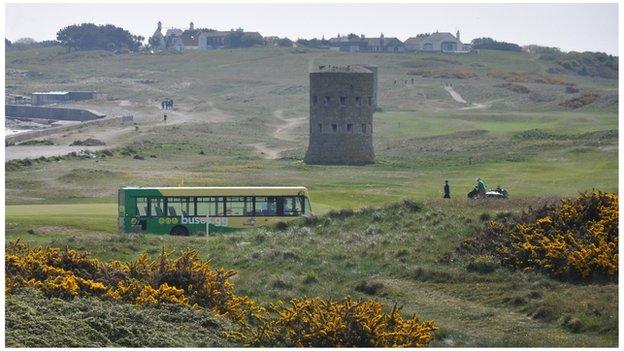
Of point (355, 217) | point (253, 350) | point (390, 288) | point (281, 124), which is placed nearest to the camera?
point (253, 350)

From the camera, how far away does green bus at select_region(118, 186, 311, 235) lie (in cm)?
3728

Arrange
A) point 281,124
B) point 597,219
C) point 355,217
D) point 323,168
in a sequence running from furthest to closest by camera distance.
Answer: point 281,124, point 323,168, point 355,217, point 597,219

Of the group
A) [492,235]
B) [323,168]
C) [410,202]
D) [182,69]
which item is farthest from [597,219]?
[182,69]

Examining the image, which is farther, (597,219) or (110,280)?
(597,219)

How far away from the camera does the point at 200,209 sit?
124 feet

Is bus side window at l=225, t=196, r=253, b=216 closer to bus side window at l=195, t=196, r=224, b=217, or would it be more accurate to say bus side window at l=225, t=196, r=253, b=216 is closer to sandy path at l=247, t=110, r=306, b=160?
bus side window at l=195, t=196, r=224, b=217

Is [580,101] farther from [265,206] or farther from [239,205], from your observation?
[239,205]

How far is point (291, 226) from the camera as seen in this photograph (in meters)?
34.6

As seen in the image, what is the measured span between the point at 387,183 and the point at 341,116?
36.2 feet

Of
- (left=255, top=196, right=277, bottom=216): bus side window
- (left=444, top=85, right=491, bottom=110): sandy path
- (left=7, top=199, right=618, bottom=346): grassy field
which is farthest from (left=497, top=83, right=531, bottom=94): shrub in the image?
(left=7, top=199, right=618, bottom=346): grassy field

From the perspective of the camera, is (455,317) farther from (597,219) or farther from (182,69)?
(182,69)

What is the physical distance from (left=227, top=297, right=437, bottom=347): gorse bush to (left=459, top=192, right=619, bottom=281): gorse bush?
6120mm

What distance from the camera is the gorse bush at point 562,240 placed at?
2522 centimetres

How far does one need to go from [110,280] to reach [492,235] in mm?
9435
